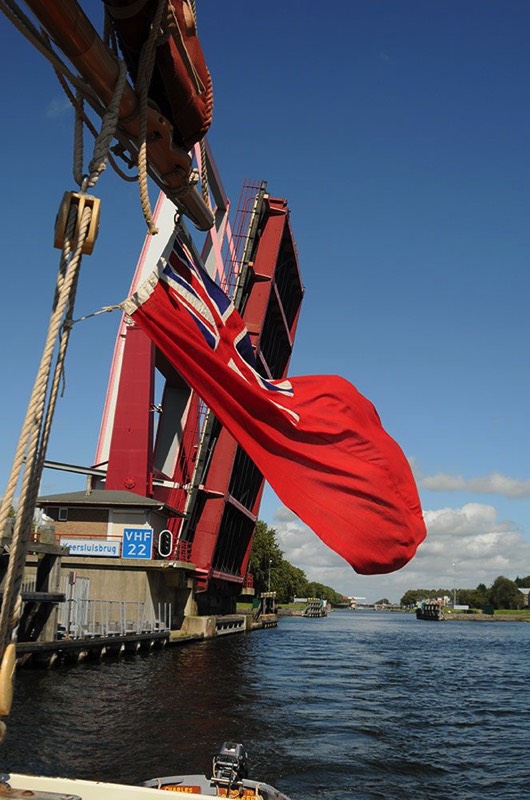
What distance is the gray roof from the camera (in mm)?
26266

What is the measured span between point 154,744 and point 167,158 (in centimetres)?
883

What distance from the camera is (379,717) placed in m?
15.0

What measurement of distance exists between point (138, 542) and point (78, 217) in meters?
24.0

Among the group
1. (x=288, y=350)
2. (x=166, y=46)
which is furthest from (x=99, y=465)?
(x=166, y=46)

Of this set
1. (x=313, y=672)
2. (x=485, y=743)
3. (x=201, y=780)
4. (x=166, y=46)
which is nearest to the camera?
(x=166, y=46)

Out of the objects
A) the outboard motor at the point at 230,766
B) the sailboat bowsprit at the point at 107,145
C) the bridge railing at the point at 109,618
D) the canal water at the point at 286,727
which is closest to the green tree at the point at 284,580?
the bridge railing at the point at 109,618

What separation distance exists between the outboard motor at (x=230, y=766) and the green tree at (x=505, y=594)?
152 metres

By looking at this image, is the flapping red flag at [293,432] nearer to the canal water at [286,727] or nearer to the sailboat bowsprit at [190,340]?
the sailboat bowsprit at [190,340]

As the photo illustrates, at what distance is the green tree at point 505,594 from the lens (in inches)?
5753

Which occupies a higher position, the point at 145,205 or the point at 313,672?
the point at 145,205

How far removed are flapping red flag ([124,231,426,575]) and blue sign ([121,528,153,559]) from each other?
21072 mm

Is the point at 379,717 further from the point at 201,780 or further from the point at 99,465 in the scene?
the point at 99,465

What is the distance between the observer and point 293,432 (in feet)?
18.6

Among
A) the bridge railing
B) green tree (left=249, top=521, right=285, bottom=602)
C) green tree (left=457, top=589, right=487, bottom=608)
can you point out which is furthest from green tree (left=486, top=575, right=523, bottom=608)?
the bridge railing
